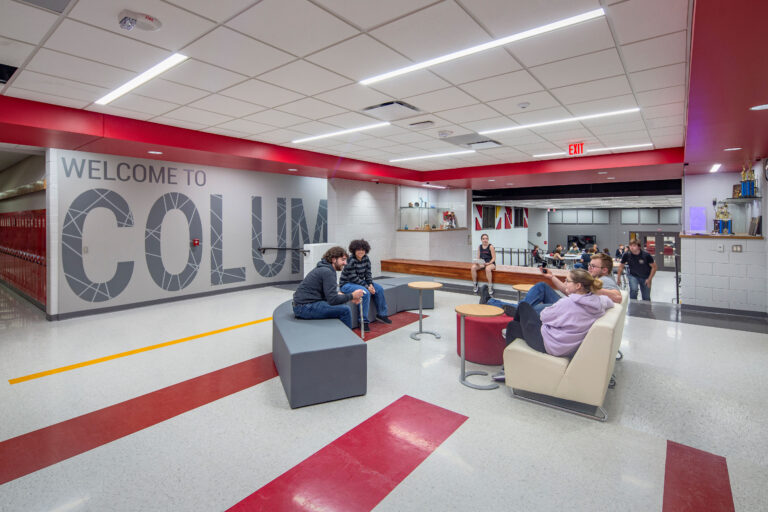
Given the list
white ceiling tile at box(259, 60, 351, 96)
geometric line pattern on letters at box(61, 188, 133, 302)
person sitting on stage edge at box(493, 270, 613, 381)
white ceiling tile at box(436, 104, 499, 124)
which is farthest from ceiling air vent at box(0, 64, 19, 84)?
person sitting on stage edge at box(493, 270, 613, 381)

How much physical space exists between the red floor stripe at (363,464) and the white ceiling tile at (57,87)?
167 inches

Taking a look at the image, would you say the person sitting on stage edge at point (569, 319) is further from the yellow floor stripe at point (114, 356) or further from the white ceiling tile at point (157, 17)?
the yellow floor stripe at point (114, 356)

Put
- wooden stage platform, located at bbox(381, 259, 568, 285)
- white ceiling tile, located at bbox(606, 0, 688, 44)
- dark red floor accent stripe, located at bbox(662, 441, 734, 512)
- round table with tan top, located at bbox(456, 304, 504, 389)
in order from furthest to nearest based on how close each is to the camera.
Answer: wooden stage platform, located at bbox(381, 259, 568, 285), round table with tan top, located at bbox(456, 304, 504, 389), white ceiling tile, located at bbox(606, 0, 688, 44), dark red floor accent stripe, located at bbox(662, 441, 734, 512)

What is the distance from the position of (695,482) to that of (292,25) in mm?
3979

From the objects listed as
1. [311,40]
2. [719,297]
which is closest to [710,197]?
[719,297]

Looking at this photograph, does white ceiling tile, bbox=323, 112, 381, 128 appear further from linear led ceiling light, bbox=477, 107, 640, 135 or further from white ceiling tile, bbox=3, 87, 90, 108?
white ceiling tile, bbox=3, 87, 90, 108

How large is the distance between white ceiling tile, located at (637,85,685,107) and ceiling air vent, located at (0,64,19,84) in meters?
6.18

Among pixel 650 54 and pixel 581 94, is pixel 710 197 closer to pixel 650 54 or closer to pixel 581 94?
pixel 581 94

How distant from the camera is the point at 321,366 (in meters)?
3.18

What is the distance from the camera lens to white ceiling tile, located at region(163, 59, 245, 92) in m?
3.47

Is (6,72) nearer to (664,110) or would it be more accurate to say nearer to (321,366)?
(321,366)

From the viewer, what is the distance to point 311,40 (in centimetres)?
→ 300

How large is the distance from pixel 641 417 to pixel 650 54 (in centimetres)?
297

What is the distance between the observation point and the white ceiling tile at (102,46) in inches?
112
